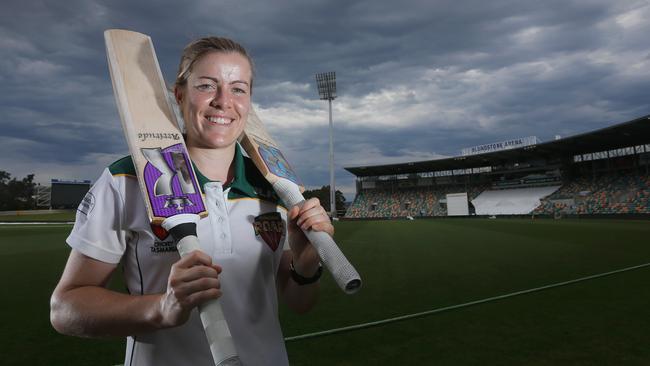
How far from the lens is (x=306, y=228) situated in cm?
115

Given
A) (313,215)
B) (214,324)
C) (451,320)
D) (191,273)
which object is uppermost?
(313,215)

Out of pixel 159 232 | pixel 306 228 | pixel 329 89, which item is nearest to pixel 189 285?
pixel 159 232

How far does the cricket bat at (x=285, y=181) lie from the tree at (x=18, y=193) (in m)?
60.1

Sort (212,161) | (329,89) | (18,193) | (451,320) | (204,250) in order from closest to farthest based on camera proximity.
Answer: (204,250) → (212,161) → (451,320) → (329,89) → (18,193)

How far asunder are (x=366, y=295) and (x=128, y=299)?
4.07 m

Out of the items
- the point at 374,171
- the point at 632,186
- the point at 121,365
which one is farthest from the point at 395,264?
the point at 374,171

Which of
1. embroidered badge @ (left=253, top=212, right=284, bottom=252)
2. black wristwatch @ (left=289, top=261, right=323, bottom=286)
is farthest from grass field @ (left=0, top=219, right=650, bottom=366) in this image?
embroidered badge @ (left=253, top=212, right=284, bottom=252)

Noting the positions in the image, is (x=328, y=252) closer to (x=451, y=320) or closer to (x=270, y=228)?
(x=270, y=228)

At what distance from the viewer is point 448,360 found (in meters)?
2.79

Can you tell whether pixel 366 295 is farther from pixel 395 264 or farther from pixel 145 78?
pixel 145 78

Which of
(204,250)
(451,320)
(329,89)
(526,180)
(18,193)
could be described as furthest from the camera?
(18,193)

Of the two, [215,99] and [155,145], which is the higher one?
[215,99]

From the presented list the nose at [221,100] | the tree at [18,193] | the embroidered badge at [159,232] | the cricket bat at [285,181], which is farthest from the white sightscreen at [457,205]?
the tree at [18,193]

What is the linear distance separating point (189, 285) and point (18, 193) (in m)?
65.8
